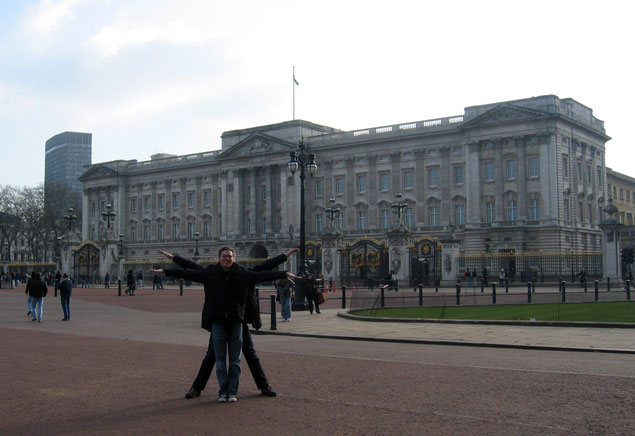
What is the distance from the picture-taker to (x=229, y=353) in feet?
30.7

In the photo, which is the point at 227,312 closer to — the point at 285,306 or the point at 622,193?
the point at 285,306

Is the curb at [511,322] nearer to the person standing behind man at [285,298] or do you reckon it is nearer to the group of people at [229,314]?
the person standing behind man at [285,298]

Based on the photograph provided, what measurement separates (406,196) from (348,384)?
7214 centimetres

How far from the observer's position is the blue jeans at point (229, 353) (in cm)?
930

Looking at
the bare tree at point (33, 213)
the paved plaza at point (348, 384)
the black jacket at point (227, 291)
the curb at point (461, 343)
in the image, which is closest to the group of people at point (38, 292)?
the paved plaza at point (348, 384)

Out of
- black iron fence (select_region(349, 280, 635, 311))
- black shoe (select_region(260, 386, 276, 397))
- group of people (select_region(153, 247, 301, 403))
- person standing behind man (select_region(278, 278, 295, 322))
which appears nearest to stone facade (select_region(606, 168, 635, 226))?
black iron fence (select_region(349, 280, 635, 311))

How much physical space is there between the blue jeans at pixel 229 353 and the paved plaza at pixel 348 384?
0.28 meters

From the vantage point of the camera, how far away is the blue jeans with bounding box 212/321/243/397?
30.5 feet

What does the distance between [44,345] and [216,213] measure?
83721 millimetres

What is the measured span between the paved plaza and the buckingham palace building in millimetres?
31090

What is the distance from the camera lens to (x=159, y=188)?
107m

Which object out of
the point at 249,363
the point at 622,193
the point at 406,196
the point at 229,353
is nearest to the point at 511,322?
the point at 249,363

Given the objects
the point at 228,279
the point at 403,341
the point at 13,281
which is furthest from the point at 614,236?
the point at 13,281

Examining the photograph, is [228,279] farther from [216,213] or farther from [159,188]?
[159,188]
